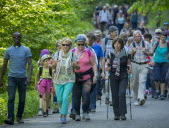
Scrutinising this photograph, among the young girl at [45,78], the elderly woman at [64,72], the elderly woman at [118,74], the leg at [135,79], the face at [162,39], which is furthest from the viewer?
the face at [162,39]

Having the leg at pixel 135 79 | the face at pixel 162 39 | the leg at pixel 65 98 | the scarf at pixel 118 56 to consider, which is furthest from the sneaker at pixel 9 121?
the face at pixel 162 39

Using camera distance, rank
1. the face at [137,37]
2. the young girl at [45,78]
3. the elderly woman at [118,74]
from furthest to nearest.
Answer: the face at [137,37]
the young girl at [45,78]
the elderly woman at [118,74]

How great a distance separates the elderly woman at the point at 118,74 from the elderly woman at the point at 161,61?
4.91 metres

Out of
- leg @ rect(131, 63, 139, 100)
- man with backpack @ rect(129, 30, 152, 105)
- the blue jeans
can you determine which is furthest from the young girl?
leg @ rect(131, 63, 139, 100)

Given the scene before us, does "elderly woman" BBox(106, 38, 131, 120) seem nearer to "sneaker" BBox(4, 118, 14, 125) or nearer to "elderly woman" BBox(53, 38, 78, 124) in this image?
"elderly woman" BBox(53, 38, 78, 124)

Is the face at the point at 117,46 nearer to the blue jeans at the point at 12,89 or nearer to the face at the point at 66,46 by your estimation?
the face at the point at 66,46

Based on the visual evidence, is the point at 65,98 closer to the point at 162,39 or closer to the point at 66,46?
the point at 66,46

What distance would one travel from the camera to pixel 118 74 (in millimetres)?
12398

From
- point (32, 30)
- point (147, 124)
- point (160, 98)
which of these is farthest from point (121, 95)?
point (32, 30)

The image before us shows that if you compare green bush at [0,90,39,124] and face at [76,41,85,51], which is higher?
face at [76,41,85,51]

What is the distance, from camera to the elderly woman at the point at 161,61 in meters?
17.4

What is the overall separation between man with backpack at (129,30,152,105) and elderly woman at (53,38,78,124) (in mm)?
3617

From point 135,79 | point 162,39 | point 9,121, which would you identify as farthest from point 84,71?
point 162,39

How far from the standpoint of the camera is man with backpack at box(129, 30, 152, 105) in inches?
608
